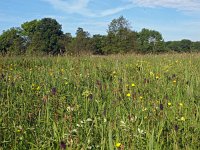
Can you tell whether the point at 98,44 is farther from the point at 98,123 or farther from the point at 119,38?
the point at 98,123

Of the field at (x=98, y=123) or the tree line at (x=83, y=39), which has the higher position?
the tree line at (x=83, y=39)

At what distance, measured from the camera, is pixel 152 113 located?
2.55 meters

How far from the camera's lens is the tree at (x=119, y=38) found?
1937 inches

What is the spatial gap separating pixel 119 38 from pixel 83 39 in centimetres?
630

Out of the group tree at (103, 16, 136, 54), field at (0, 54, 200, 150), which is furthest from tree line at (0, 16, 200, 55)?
field at (0, 54, 200, 150)

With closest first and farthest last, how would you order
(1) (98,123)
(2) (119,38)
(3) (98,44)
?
(1) (98,123)
(2) (119,38)
(3) (98,44)

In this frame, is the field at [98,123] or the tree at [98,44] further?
the tree at [98,44]

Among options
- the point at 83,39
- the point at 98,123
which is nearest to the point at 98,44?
the point at 83,39

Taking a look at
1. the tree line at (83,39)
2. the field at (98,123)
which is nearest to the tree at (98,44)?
the tree line at (83,39)

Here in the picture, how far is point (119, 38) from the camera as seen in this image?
50750 millimetres

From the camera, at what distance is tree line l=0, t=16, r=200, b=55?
4922 cm

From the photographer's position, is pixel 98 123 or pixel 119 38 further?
pixel 119 38

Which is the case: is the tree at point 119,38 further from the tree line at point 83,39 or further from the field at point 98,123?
the field at point 98,123

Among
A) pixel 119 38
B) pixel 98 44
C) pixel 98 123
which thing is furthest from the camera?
pixel 98 44
